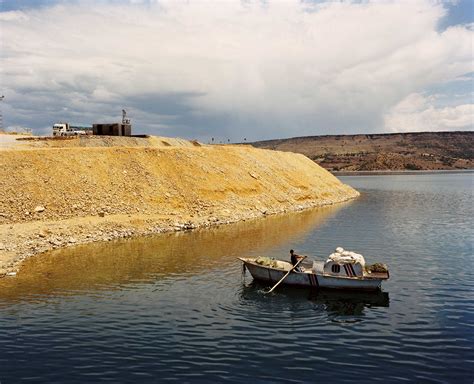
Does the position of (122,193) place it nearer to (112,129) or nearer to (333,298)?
(112,129)

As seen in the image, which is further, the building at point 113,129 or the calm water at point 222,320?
the building at point 113,129

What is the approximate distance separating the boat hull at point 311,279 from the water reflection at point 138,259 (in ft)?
18.3

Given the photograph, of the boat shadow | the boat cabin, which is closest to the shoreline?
the boat shadow

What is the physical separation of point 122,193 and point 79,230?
11.9 m

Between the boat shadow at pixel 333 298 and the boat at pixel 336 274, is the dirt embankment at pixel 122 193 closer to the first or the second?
the boat shadow at pixel 333 298

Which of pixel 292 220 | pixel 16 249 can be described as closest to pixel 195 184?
pixel 292 220

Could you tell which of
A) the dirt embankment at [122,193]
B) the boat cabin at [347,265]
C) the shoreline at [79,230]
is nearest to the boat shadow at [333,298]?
the boat cabin at [347,265]

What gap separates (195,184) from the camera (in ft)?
230

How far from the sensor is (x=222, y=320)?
1048 inches

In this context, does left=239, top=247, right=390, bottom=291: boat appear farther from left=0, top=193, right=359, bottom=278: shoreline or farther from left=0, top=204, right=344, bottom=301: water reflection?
left=0, top=193, right=359, bottom=278: shoreline

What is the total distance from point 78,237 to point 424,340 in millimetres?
37435

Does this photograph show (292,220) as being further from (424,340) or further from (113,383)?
(113,383)

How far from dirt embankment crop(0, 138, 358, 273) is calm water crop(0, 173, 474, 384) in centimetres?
569

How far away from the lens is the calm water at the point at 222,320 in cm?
2058
